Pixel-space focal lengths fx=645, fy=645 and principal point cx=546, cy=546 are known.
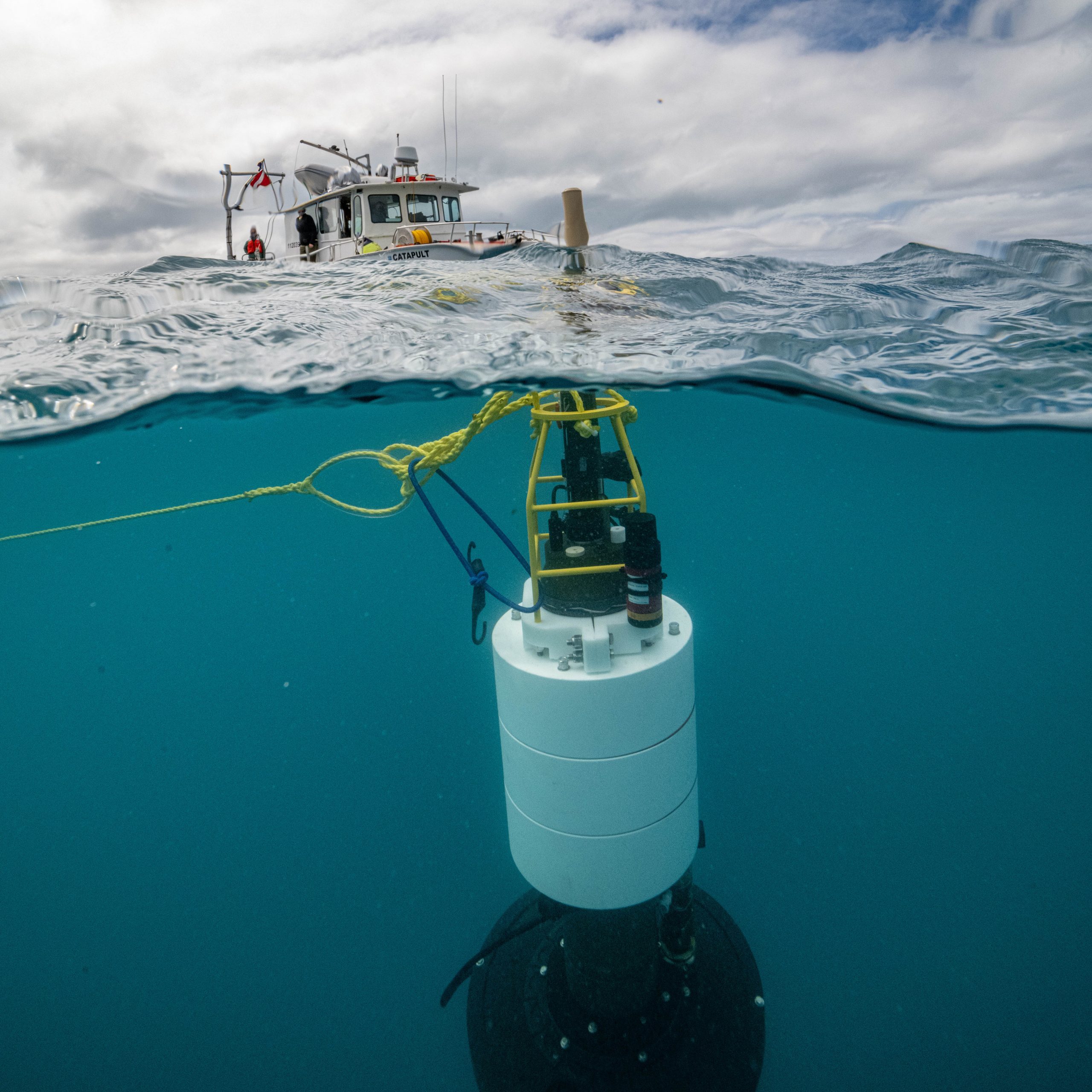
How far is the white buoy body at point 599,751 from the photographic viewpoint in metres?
2.66

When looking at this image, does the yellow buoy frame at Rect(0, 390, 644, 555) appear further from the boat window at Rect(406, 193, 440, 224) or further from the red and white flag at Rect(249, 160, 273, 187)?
the boat window at Rect(406, 193, 440, 224)

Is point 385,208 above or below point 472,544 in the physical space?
above

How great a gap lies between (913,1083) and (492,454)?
500 inches

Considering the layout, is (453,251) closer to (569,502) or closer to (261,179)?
(261,179)

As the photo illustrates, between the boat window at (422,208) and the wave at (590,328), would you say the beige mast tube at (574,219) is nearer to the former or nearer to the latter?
the wave at (590,328)

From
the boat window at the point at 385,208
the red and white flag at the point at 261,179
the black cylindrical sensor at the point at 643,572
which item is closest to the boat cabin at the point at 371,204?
the boat window at the point at 385,208

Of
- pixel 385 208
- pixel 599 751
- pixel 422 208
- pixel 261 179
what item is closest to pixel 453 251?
pixel 261 179

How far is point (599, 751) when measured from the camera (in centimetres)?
269

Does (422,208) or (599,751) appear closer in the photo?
(599,751)

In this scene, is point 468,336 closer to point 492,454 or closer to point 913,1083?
point 913,1083

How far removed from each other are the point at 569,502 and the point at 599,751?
1143 mm

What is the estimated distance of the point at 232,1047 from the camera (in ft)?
18.9

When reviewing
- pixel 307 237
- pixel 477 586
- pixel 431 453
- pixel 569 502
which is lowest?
pixel 477 586

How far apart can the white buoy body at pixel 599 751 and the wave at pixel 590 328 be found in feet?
8.43
